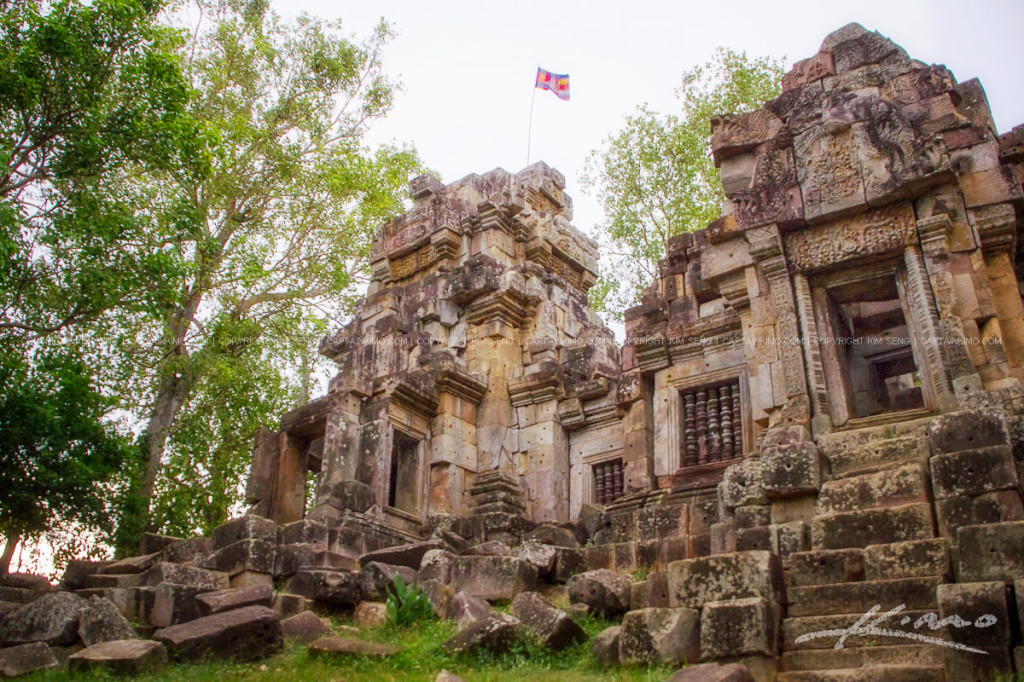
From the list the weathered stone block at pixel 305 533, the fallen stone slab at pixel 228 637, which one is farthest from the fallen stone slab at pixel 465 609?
the weathered stone block at pixel 305 533

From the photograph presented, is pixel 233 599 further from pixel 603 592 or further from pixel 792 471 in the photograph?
pixel 792 471

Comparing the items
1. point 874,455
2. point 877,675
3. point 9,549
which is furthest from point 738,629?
point 9,549

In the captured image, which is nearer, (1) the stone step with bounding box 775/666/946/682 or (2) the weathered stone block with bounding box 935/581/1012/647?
(2) the weathered stone block with bounding box 935/581/1012/647

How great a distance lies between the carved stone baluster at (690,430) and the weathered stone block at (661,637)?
13.9 feet

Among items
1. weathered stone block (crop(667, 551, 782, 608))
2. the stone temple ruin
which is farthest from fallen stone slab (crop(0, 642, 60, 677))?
weathered stone block (crop(667, 551, 782, 608))

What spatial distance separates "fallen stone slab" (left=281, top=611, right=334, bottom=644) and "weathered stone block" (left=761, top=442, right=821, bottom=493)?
3.98 metres

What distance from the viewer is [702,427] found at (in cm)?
1044

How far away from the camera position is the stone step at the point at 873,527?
6715 millimetres

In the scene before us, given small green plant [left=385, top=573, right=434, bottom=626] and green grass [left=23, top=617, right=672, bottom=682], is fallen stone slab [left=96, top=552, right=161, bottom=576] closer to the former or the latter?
green grass [left=23, top=617, right=672, bottom=682]

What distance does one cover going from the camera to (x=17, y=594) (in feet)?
31.0

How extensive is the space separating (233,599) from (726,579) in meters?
4.24

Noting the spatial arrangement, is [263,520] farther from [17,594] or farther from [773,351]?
[773,351]

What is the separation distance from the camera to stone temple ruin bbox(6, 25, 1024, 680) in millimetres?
6121

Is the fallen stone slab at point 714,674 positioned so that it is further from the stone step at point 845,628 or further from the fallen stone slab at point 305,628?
the fallen stone slab at point 305,628
